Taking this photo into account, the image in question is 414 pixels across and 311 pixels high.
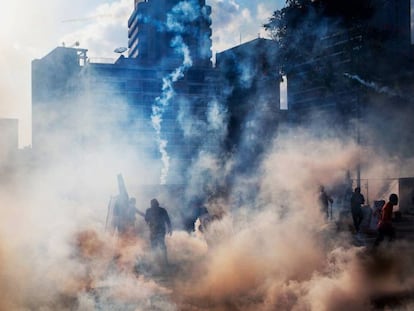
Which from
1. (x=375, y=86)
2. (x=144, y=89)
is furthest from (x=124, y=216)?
(x=144, y=89)

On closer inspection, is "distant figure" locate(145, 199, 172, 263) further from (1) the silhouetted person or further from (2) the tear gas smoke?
(1) the silhouetted person

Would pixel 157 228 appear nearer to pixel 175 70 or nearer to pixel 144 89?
pixel 175 70

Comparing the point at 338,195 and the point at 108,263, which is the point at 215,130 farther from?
the point at 108,263

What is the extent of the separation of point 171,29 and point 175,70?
19205 mm

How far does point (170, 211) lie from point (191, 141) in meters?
43.2

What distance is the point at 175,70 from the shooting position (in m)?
61.0

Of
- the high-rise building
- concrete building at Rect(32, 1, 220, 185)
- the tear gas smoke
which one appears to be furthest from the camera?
concrete building at Rect(32, 1, 220, 185)

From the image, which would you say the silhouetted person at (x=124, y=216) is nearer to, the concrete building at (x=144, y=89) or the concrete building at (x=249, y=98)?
the concrete building at (x=249, y=98)

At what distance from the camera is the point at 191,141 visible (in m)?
63.8

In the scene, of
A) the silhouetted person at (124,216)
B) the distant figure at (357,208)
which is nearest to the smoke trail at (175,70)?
the distant figure at (357,208)

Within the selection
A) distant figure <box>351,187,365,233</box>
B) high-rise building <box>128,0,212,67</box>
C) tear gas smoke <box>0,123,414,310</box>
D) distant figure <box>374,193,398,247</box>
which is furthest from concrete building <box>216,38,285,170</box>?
distant figure <box>374,193,398,247</box>

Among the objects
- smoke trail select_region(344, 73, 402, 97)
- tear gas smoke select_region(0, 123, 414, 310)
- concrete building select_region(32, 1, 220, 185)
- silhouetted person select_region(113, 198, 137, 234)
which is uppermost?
concrete building select_region(32, 1, 220, 185)

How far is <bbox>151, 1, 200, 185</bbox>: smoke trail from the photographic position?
38.3 meters

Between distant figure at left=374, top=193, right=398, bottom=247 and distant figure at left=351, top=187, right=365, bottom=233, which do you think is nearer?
distant figure at left=374, top=193, right=398, bottom=247
